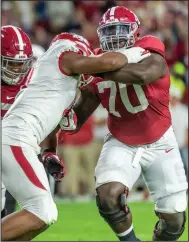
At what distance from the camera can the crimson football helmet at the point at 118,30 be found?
5395mm

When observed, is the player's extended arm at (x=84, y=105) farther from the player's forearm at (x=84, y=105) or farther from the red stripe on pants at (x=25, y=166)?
the red stripe on pants at (x=25, y=166)

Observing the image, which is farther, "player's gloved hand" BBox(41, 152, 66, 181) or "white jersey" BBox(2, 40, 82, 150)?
"player's gloved hand" BBox(41, 152, 66, 181)

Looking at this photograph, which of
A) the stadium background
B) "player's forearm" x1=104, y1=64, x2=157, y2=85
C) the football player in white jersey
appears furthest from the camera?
the stadium background

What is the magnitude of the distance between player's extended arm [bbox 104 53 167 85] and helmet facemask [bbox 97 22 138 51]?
0.24 metres

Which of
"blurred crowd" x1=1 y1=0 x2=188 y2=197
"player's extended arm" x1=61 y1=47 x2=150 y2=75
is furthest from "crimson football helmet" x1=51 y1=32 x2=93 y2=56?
"blurred crowd" x1=1 y1=0 x2=188 y2=197

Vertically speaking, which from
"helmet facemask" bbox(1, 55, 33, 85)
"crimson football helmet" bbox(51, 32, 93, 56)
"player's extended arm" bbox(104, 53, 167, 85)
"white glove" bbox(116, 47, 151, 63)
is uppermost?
"crimson football helmet" bbox(51, 32, 93, 56)

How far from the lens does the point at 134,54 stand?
516 cm

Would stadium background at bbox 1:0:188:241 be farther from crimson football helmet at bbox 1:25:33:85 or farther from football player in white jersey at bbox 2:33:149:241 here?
football player in white jersey at bbox 2:33:149:241

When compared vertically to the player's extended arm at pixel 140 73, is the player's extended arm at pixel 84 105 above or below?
below

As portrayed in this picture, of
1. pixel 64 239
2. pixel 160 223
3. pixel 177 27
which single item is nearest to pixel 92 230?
pixel 64 239

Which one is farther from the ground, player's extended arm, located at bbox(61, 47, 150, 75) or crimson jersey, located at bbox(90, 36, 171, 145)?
player's extended arm, located at bbox(61, 47, 150, 75)

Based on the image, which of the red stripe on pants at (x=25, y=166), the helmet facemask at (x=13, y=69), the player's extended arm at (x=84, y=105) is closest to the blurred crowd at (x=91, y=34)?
the player's extended arm at (x=84, y=105)

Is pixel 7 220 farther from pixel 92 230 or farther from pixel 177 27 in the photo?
pixel 177 27

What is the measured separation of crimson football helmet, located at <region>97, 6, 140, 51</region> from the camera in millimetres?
5395
